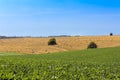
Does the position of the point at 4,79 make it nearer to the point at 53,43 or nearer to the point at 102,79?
the point at 102,79

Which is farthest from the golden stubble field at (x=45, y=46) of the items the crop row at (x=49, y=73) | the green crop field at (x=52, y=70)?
the crop row at (x=49, y=73)

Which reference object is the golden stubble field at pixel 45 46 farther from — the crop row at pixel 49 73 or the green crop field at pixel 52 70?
the crop row at pixel 49 73

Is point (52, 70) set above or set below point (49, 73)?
below

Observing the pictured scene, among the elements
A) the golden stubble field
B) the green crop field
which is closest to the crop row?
the green crop field

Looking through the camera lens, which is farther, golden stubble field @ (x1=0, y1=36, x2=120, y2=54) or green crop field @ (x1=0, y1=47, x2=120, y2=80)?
golden stubble field @ (x1=0, y1=36, x2=120, y2=54)

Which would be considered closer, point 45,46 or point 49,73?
point 49,73

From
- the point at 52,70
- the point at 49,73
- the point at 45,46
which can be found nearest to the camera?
the point at 49,73

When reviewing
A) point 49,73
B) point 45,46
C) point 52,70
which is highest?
point 49,73

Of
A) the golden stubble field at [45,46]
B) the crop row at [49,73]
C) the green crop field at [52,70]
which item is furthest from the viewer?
the golden stubble field at [45,46]

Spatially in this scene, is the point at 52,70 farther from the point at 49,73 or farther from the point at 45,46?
the point at 45,46

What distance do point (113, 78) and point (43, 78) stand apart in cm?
410

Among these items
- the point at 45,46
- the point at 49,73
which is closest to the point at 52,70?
the point at 49,73

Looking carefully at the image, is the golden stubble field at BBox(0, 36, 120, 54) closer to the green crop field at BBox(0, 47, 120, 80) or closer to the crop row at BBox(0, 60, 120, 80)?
the green crop field at BBox(0, 47, 120, 80)

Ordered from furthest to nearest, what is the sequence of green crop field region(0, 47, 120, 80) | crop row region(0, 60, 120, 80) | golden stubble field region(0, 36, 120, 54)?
golden stubble field region(0, 36, 120, 54), green crop field region(0, 47, 120, 80), crop row region(0, 60, 120, 80)
